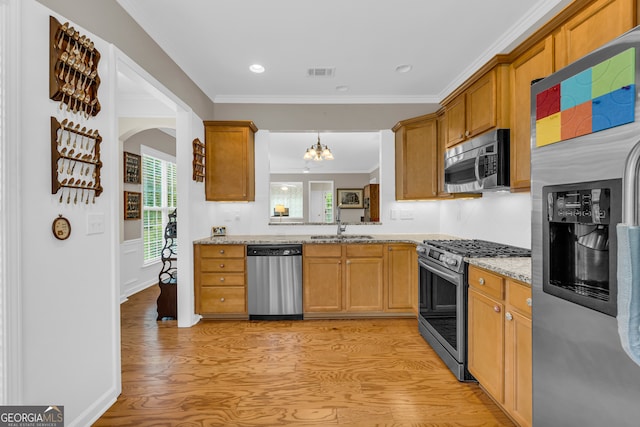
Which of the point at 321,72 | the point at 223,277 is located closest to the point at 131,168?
the point at 223,277

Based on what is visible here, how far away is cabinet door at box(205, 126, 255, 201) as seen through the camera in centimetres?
368

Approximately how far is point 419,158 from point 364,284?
161 centimetres

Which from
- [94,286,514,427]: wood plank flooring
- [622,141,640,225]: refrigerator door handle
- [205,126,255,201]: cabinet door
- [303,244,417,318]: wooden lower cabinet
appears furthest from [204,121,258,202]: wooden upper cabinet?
[622,141,640,225]: refrigerator door handle

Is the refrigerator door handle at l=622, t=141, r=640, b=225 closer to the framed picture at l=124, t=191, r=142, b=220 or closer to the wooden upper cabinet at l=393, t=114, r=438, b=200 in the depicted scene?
the wooden upper cabinet at l=393, t=114, r=438, b=200

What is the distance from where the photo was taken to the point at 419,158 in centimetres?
364

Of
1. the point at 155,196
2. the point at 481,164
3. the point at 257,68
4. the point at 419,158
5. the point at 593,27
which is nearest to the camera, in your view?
the point at 593,27

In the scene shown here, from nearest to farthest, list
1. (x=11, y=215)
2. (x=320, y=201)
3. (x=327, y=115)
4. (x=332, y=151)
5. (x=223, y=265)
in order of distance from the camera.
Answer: (x=11, y=215)
(x=223, y=265)
(x=327, y=115)
(x=332, y=151)
(x=320, y=201)

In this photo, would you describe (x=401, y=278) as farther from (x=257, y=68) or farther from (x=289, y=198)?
(x=289, y=198)

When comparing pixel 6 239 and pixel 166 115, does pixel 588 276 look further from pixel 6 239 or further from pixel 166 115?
pixel 166 115

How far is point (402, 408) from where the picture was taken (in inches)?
77.4

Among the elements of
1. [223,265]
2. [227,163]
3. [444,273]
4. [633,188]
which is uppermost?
[227,163]

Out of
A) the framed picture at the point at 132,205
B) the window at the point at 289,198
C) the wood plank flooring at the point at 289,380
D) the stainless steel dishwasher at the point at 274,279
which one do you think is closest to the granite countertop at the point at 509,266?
the wood plank flooring at the point at 289,380

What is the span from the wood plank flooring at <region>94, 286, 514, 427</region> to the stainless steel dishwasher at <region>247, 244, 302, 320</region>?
0.69 feet

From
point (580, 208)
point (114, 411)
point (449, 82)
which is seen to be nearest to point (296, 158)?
point (449, 82)
